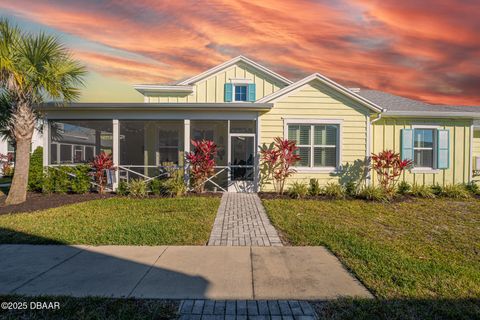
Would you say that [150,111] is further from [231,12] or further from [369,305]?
[369,305]

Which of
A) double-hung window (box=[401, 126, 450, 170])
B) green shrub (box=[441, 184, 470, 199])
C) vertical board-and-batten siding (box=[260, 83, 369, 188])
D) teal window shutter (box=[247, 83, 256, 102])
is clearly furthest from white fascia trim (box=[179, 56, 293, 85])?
green shrub (box=[441, 184, 470, 199])

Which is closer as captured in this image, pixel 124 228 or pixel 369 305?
pixel 369 305

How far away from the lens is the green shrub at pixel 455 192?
10.2 metres

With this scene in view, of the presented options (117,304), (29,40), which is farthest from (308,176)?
(29,40)

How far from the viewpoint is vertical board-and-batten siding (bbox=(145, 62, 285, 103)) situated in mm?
14742

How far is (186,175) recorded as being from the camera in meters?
10.5

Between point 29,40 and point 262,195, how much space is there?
878 cm

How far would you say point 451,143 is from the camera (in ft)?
37.2

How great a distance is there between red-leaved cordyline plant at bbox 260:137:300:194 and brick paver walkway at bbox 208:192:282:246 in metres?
1.71

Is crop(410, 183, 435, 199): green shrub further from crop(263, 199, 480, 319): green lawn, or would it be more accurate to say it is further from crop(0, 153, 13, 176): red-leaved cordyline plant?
crop(0, 153, 13, 176): red-leaved cordyline plant

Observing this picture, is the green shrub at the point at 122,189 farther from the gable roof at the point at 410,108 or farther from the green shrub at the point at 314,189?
the gable roof at the point at 410,108

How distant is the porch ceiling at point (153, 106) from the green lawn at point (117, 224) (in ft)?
11.8

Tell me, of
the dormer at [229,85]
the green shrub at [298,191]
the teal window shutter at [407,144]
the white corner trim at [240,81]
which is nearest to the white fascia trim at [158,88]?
the dormer at [229,85]

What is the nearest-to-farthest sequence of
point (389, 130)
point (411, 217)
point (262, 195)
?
point (411, 217), point (262, 195), point (389, 130)
